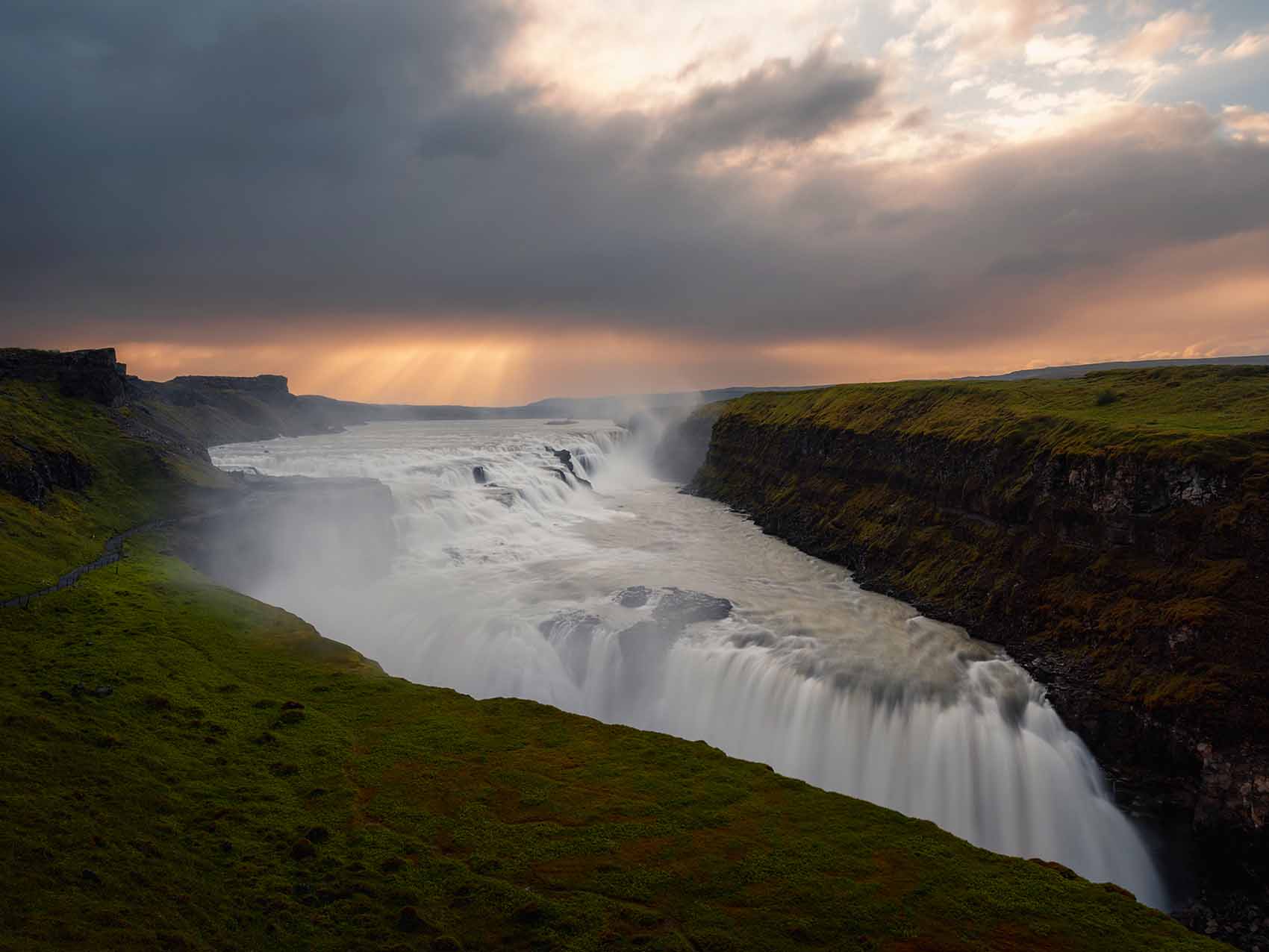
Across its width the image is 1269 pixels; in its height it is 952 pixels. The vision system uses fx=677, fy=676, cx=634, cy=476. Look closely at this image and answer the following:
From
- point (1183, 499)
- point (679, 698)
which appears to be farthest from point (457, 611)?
point (1183, 499)

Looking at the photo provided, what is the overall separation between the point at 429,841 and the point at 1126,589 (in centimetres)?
2859

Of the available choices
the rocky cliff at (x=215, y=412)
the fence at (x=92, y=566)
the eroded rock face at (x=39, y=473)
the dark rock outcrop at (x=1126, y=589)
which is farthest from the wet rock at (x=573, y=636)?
the rocky cliff at (x=215, y=412)

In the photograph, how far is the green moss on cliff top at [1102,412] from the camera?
29.0 m

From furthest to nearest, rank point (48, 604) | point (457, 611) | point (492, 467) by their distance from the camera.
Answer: point (492, 467), point (457, 611), point (48, 604)

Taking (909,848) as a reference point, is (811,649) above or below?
below

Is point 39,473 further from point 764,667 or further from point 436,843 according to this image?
point 764,667

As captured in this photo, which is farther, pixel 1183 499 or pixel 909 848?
pixel 1183 499

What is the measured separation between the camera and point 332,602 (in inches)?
1588

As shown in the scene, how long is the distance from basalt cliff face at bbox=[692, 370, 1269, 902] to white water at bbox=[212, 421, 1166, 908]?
1.85 m

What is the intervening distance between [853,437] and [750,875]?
162 feet

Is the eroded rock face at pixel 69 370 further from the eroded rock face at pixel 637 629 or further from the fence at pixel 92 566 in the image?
the eroded rock face at pixel 637 629

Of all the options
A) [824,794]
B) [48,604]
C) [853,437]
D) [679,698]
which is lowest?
[679,698]

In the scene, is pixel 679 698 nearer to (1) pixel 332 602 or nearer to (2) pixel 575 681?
(2) pixel 575 681

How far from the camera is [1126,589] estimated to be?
27.9 m
